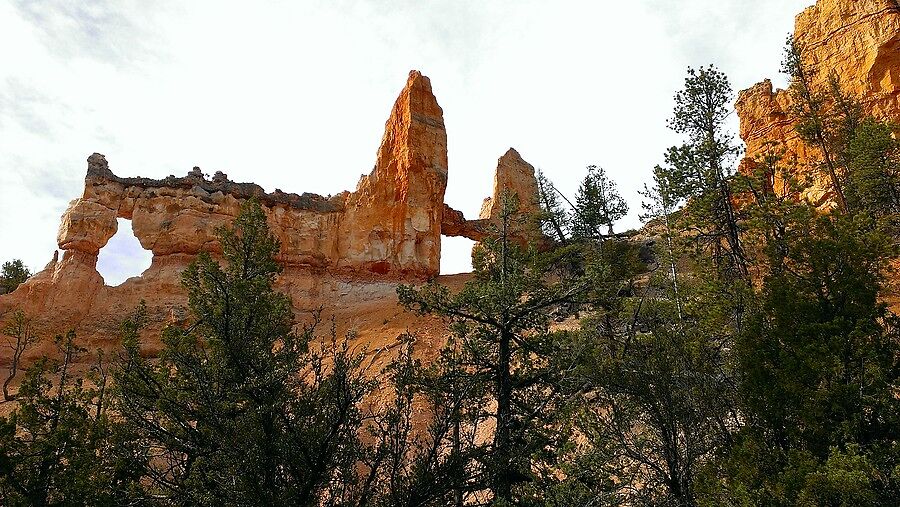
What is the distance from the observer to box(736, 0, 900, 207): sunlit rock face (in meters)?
29.8

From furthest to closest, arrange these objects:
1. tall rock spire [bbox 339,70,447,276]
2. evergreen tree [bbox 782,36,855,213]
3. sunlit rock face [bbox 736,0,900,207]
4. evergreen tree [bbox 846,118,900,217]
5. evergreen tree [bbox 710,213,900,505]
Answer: tall rock spire [bbox 339,70,447,276] → sunlit rock face [bbox 736,0,900,207] → evergreen tree [bbox 782,36,855,213] → evergreen tree [bbox 846,118,900,217] → evergreen tree [bbox 710,213,900,505]

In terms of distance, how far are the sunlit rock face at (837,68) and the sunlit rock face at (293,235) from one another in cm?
1917

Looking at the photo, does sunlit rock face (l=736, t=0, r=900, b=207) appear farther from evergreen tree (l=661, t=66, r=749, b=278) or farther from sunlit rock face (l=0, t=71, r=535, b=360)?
sunlit rock face (l=0, t=71, r=535, b=360)

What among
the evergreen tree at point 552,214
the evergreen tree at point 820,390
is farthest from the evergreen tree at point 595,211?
the evergreen tree at point 820,390

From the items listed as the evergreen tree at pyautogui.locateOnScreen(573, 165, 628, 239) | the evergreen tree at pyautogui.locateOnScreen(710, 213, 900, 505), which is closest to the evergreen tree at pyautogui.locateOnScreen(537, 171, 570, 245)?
the evergreen tree at pyautogui.locateOnScreen(573, 165, 628, 239)

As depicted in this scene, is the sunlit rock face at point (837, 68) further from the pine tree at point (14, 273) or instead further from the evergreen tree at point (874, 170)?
the pine tree at point (14, 273)

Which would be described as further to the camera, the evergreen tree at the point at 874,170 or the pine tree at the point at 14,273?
the pine tree at the point at 14,273

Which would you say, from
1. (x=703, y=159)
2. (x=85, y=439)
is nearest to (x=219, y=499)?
(x=85, y=439)

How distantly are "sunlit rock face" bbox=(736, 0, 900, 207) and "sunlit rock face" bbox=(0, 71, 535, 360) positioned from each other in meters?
19.2

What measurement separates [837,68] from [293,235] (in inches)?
1273

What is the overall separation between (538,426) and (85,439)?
833cm

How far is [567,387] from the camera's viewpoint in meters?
11.2

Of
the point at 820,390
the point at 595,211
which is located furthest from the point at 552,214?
the point at 820,390

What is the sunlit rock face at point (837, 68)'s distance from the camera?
97.8ft
